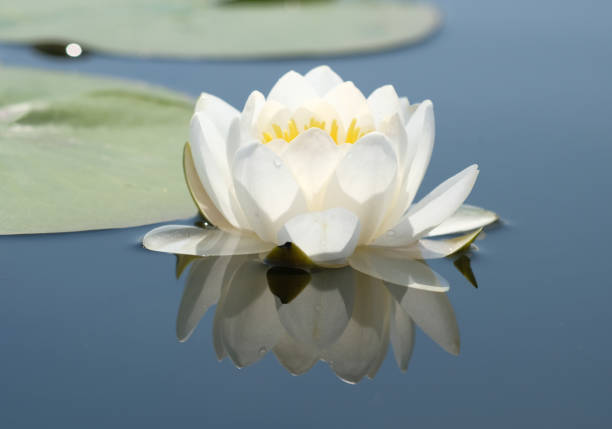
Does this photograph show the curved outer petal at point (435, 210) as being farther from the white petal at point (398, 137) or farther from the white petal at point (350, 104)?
the white petal at point (350, 104)

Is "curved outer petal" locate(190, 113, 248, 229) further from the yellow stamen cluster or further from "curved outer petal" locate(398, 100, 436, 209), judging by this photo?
"curved outer petal" locate(398, 100, 436, 209)

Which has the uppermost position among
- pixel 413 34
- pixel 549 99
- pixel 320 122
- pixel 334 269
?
pixel 413 34

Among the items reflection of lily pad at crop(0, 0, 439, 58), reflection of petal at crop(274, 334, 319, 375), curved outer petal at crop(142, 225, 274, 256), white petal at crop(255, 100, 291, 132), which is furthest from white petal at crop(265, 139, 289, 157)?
reflection of lily pad at crop(0, 0, 439, 58)

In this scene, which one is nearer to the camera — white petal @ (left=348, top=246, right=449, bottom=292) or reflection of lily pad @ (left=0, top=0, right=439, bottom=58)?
white petal @ (left=348, top=246, right=449, bottom=292)

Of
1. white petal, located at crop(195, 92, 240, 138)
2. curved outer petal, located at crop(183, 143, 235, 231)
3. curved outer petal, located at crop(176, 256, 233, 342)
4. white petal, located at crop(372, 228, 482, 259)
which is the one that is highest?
white petal, located at crop(195, 92, 240, 138)

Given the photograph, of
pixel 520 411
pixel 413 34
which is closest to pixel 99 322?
pixel 520 411

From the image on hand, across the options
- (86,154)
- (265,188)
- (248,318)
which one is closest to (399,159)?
(265,188)

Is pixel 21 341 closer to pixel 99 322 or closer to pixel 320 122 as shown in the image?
pixel 99 322
